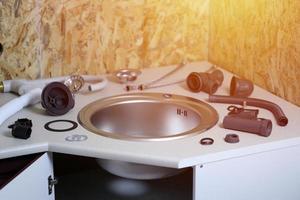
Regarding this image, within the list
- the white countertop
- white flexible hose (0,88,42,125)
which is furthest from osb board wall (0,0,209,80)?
the white countertop

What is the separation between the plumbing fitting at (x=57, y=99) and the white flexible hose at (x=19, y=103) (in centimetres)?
8

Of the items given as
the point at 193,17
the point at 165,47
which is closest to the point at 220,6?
the point at 193,17

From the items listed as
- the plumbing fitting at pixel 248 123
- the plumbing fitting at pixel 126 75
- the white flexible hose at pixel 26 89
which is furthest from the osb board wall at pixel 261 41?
the white flexible hose at pixel 26 89

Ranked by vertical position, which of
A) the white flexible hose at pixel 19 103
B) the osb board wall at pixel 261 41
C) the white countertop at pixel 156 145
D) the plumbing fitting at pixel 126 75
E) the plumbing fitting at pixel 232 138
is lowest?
the white countertop at pixel 156 145

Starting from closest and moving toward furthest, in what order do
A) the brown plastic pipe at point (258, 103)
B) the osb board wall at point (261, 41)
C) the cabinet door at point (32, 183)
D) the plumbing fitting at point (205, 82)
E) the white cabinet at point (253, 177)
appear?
1. the cabinet door at point (32, 183)
2. the white cabinet at point (253, 177)
3. the brown plastic pipe at point (258, 103)
4. the osb board wall at point (261, 41)
5. the plumbing fitting at point (205, 82)

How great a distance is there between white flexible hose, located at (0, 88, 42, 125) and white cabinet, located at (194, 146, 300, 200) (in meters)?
0.56

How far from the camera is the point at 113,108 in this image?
1.68m

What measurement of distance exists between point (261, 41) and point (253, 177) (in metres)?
0.52

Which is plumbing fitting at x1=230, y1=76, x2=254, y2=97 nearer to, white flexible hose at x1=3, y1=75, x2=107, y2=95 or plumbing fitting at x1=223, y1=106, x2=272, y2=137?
plumbing fitting at x1=223, y1=106, x2=272, y2=137

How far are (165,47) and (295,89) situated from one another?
574 mm

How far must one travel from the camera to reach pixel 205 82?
66.8 inches

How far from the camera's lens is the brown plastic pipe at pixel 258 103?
4.79 ft

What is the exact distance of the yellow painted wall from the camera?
64.3 inches

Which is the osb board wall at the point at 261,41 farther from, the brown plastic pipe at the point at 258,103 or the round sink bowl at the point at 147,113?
the round sink bowl at the point at 147,113
